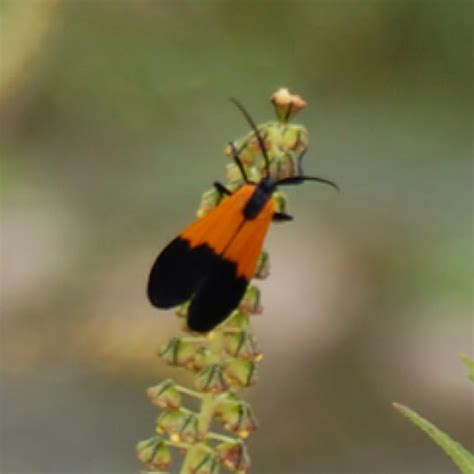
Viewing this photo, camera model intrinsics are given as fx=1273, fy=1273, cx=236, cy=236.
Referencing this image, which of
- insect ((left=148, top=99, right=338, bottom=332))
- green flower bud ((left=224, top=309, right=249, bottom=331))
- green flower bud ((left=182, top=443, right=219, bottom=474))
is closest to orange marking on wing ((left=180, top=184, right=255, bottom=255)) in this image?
insect ((left=148, top=99, right=338, bottom=332))

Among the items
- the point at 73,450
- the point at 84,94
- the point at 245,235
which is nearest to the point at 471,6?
the point at 84,94

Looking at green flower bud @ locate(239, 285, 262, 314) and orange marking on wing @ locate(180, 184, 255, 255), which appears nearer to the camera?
green flower bud @ locate(239, 285, 262, 314)

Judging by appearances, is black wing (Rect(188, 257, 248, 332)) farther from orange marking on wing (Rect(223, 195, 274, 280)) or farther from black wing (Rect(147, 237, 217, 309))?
black wing (Rect(147, 237, 217, 309))

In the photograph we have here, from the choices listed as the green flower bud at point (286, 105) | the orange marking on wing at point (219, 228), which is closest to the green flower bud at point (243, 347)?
the green flower bud at point (286, 105)

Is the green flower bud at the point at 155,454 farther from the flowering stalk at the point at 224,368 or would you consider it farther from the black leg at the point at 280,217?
the black leg at the point at 280,217

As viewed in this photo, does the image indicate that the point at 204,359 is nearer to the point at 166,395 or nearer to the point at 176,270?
the point at 166,395

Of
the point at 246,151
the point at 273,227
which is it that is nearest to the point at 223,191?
the point at 246,151
